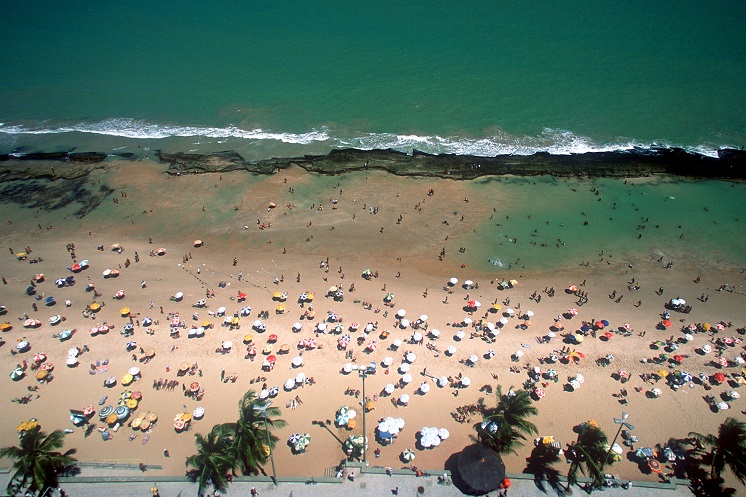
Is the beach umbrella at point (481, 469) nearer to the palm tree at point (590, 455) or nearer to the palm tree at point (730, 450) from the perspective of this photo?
the palm tree at point (590, 455)

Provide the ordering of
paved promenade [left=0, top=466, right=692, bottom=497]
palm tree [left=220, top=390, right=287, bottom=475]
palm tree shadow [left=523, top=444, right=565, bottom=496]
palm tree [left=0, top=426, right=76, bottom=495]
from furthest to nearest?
palm tree shadow [left=523, top=444, right=565, bottom=496], paved promenade [left=0, top=466, right=692, bottom=497], palm tree [left=220, top=390, right=287, bottom=475], palm tree [left=0, top=426, right=76, bottom=495]

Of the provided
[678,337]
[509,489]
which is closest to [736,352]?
[678,337]

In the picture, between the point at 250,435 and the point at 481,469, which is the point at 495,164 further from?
the point at 250,435

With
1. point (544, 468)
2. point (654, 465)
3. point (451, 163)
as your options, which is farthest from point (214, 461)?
point (451, 163)

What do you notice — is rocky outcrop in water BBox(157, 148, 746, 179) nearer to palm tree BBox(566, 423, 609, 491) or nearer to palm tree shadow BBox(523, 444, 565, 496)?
palm tree shadow BBox(523, 444, 565, 496)

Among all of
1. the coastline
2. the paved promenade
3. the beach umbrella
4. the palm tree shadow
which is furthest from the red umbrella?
the coastline

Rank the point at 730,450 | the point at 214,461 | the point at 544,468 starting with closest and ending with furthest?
the point at 214,461
the point at 730,450
the point at 544,468

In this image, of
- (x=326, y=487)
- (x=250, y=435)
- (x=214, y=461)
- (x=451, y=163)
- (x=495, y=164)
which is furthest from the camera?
(x=451, y=163)
